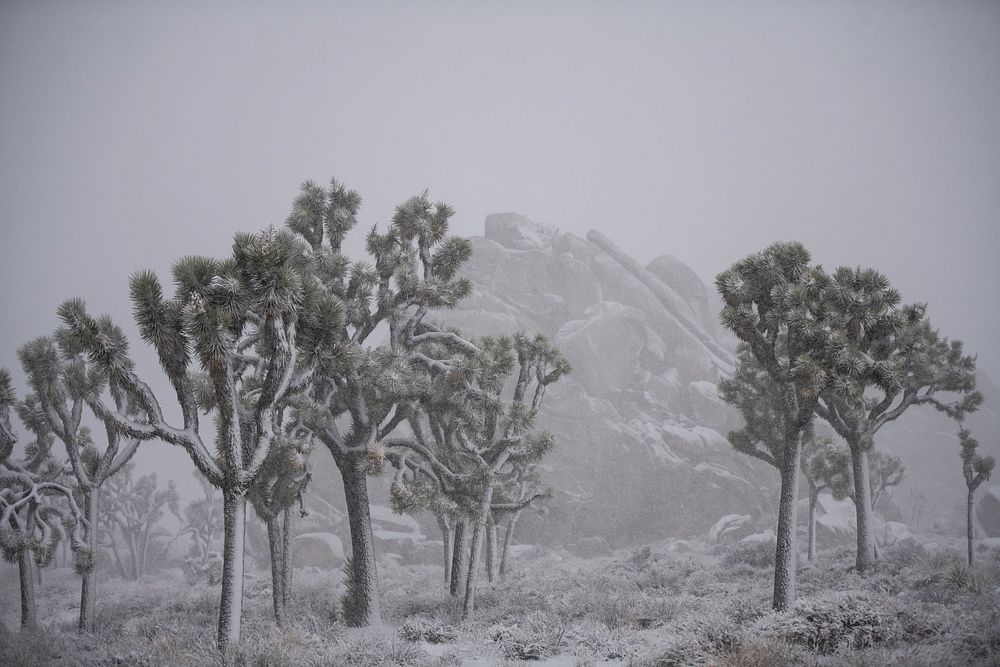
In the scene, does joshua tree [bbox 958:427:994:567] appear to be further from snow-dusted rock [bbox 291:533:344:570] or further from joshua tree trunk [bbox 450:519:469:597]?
snow-dusted rock [bbox 291:533:344:570]

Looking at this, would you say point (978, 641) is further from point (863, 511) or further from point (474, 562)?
point (863, 511)

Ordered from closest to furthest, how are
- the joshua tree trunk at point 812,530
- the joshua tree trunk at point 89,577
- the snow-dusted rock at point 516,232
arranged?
1. the joshua tree trunk at point 89,577
2. the joshua tree trunk at point 812,530
3. the snow-dusted rock at point 516,232

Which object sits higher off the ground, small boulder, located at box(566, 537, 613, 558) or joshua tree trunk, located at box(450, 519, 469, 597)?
joshua tree trunk, located at box(450, 519, 469, 597)

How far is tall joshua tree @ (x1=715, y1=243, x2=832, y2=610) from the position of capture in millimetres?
12586

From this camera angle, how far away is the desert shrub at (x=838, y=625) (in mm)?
8500

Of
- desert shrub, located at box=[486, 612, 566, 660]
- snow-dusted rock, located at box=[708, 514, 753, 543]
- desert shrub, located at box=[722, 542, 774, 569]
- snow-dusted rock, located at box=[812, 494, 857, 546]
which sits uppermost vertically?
desert shrub, located at box=[486, 612, 566, 660]

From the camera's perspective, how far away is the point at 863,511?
17859mm

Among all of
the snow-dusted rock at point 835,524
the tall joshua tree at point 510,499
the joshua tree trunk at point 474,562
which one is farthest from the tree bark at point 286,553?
the snow-dusted rock at point 835,524

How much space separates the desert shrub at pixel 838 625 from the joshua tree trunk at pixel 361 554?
355 inches

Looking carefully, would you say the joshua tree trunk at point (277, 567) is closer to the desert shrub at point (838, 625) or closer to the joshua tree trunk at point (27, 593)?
the joshua tree trunk at point (27, 593)

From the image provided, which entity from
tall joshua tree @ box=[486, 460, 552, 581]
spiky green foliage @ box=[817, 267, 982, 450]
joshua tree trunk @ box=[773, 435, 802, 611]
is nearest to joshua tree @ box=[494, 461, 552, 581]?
tall joshua tree @ box=[486, 460, 552, 581]

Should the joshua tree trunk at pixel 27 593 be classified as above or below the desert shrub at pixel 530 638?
below

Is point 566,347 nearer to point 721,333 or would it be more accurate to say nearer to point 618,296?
point 618,296

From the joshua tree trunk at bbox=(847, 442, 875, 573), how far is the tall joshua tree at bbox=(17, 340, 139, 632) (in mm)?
23042
